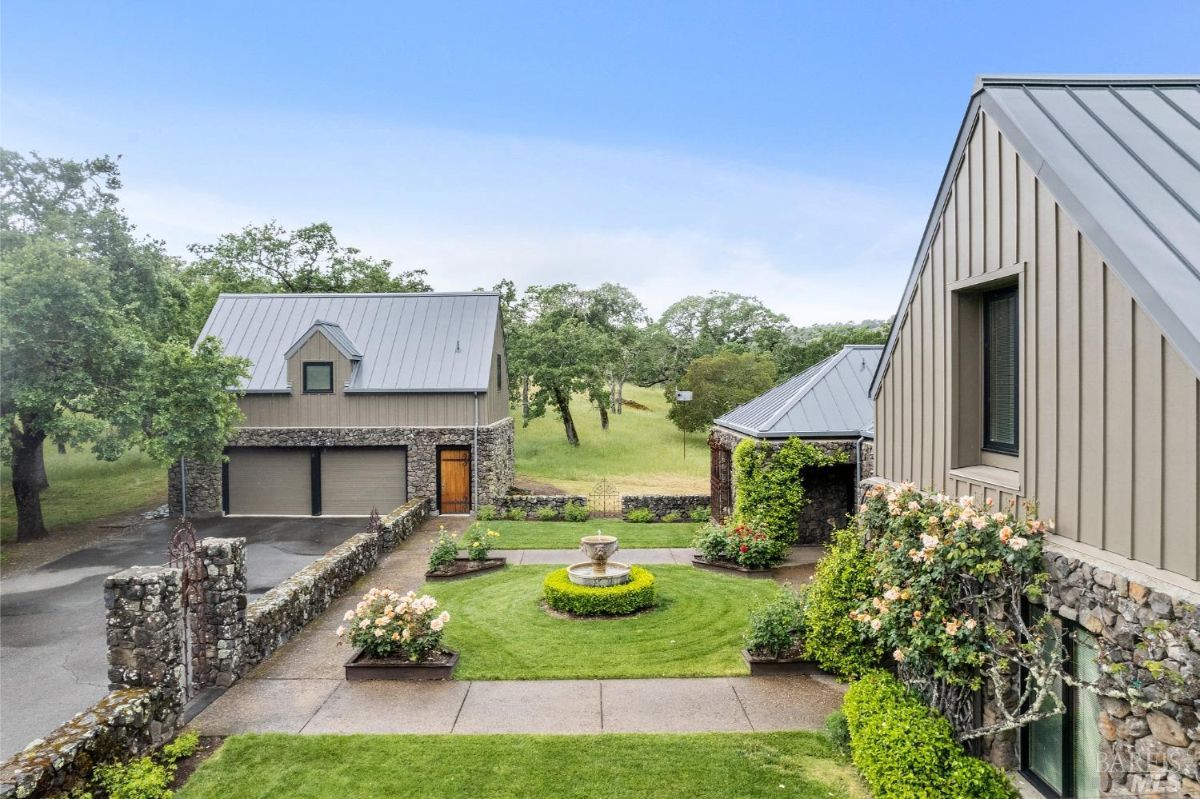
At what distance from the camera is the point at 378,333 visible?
23.4 metres

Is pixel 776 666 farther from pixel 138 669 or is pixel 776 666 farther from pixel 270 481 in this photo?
pixel 270 481

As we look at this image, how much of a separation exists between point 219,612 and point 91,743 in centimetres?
278

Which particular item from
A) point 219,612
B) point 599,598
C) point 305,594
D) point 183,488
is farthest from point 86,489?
point 599,598

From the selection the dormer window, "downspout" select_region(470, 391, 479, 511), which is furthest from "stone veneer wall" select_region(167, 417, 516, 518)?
the dormer window

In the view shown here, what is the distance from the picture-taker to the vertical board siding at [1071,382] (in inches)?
148

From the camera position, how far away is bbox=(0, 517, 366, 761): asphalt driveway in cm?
812

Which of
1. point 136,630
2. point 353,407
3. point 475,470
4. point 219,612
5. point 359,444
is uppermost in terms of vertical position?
point 353,407

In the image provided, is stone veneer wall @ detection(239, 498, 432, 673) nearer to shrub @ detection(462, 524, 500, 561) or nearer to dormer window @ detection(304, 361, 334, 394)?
shrub @ detection(462, 524, 500, 561)

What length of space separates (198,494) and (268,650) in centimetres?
1480

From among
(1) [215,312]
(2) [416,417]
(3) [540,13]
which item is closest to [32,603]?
(2) [416,417]

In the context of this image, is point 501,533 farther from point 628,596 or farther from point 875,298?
point 875,298

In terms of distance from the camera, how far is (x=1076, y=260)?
4.56m

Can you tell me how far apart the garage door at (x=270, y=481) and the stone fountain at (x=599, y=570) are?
1337cm


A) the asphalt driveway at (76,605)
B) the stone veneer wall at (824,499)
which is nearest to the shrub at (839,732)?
the asphalt driveway at (76,605)
